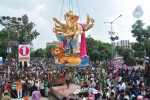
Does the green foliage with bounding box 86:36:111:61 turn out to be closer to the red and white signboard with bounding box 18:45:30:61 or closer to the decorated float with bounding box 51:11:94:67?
the decorated float with bounding box 51:11:94:67

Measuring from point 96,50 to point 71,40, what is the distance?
1327 inches

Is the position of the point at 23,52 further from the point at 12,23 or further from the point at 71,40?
the point at 12,23

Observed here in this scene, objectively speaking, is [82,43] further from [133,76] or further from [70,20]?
[133,76]

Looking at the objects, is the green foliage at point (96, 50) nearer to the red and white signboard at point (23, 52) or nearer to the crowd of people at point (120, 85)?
the crowd of people at point (120, 85)

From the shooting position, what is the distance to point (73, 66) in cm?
2536

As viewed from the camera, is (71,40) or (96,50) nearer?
(71,40)

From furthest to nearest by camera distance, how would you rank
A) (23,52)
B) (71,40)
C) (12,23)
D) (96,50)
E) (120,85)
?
(96,50)
(12,23)
(71,40)
(23,52)
(120,85)

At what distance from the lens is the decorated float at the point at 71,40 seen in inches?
974

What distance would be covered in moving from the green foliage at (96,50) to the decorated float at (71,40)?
32026 mm

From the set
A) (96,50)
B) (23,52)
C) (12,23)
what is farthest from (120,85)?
(96,50)

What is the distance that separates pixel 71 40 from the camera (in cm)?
2508

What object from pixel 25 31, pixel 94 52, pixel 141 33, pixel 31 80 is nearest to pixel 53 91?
pixel 31 80

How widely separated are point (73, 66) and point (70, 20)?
10.9 feet

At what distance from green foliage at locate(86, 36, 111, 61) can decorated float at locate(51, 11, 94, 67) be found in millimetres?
32026
